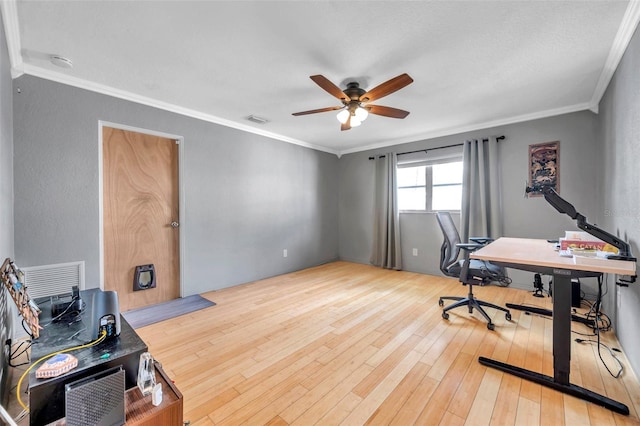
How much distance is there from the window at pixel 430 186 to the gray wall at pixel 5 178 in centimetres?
470

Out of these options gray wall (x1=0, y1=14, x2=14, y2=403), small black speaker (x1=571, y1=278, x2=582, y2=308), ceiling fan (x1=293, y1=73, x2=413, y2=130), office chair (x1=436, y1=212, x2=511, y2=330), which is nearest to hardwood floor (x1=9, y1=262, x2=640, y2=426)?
office chair (x1=436, y1=212, x2=511, y2=330)

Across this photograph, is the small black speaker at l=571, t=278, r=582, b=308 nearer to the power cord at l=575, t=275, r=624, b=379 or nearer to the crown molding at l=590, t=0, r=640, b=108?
the power cord at l=575, t=275, r=624, b=379

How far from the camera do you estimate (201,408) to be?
1488 millimetres

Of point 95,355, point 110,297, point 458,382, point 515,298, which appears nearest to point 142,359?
point 95,355

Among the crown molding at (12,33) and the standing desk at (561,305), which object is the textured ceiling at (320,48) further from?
the standing desk at (561,305)

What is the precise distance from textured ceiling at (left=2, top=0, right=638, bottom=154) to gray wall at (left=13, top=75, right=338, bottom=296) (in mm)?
294

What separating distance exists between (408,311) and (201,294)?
257cm

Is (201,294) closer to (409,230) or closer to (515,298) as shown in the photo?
(409,230)

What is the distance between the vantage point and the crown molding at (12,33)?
1.60 meters

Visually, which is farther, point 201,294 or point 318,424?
point 201,294

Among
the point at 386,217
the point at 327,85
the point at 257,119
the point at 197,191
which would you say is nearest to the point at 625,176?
the point at 327,85


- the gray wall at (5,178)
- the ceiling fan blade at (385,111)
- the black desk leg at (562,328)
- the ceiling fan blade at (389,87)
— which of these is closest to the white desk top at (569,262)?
the black desk leg at (562,328)

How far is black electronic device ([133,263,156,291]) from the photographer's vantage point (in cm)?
296

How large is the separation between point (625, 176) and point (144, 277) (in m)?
4.58
